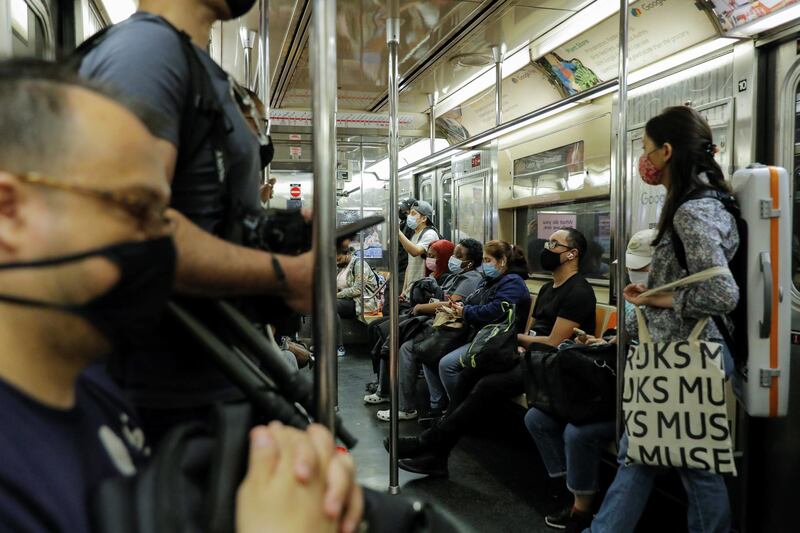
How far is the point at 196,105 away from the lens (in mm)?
1066

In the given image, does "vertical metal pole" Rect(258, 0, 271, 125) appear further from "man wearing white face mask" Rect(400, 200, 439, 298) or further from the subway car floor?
"man wearing white face mask" Rect(400, 200, 439, 298)

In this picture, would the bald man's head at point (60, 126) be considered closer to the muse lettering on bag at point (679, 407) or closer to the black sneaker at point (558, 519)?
the muse lettering on bag at point (679, 407)

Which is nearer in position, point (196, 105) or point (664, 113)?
point (196, 105)

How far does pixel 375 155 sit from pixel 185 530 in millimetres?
10053

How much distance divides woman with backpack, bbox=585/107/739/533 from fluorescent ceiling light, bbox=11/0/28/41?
2.52 m

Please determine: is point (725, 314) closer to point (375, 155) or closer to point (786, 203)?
point (786, 203)

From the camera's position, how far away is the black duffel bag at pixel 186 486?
0.58 metres

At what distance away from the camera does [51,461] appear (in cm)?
63

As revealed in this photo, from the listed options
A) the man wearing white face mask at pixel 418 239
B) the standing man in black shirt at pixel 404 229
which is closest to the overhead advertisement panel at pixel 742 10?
the man wearing white face mask at pixel 418 239

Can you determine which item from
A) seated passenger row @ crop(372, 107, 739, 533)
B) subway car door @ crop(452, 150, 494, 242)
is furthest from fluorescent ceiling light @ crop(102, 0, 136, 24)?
subway car door @ crop(452, 150, 494, 242)

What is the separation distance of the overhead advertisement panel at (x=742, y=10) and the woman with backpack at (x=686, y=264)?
3.25 feet

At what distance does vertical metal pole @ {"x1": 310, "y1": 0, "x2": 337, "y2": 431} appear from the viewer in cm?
87

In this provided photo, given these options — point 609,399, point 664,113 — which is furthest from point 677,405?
point 664,113

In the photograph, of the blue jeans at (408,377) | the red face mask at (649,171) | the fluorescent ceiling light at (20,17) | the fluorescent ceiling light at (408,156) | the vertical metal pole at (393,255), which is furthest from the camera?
the fluorescent ceiling light at (408,156)
